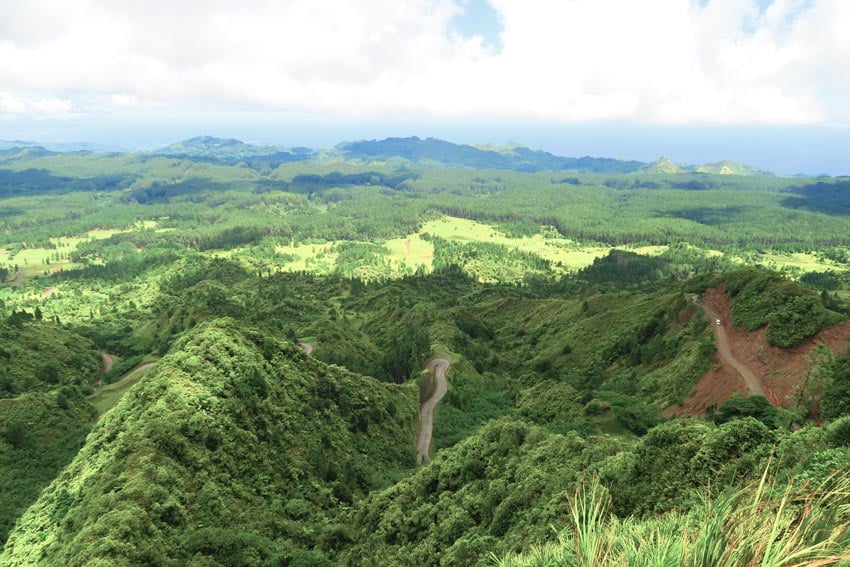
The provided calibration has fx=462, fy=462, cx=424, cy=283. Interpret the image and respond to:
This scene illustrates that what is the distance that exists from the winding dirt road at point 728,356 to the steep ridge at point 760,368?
458 millimetres

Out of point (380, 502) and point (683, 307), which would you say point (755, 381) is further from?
point (380, 502)

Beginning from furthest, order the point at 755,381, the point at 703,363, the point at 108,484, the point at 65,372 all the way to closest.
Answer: the point at 65,372, the point at 703,363, the point at 755,381, the point at 108,484

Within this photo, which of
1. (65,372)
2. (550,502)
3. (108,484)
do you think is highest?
(550,502)

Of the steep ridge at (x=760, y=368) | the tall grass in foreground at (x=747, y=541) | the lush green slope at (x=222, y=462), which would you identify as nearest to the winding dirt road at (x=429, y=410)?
the lush green slope at (x=222, y=462)

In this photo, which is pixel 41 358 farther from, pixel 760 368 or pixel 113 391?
pixel 760 368

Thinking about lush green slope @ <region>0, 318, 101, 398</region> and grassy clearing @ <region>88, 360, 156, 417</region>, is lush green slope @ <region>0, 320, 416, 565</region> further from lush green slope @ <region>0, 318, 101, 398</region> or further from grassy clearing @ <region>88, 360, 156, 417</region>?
lush green slope @ <region>0, 318, 101, 398</region>

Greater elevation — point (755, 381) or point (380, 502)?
point (755, 381)

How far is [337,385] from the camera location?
80.9 m

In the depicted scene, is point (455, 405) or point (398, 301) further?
point (398, 301)

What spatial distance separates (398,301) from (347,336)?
1883 inches

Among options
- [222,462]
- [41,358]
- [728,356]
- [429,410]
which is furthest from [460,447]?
[41,358]

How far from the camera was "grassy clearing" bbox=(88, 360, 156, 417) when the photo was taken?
91088 millimetres

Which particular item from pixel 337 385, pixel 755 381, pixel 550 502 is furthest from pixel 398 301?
pixel 550 502

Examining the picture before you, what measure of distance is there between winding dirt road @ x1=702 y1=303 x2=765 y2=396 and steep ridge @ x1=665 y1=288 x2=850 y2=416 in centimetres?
46
